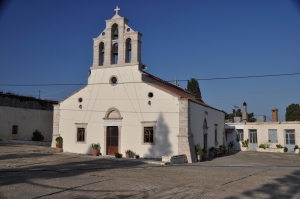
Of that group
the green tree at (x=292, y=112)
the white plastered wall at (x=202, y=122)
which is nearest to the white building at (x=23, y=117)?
the white plastered wall at (x=202, y=122)

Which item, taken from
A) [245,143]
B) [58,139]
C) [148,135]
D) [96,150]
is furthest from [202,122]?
[245,143]

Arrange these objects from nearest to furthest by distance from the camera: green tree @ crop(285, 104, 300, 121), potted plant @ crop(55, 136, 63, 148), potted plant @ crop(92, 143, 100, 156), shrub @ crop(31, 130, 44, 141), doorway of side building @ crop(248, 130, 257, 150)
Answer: potted plant @ crop(92, 143, 100, 156) < potted plant @ crop(55, 136, 63, 148) < shrub @ crop(31, 130, 44, 141) < doorway of side building @ crop(248, 130, 257, 150) < green tree @ crop(285, 104, 300, 121)

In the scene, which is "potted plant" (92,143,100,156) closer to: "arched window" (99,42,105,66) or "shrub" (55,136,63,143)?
"shrub" (55,136,63,143)

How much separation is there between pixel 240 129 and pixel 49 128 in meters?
22.0

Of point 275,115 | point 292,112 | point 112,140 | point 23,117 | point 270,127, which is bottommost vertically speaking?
point 112,140

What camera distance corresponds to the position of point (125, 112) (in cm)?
2159

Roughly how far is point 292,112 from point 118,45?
168 ft

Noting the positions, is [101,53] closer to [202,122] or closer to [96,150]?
[96,150]

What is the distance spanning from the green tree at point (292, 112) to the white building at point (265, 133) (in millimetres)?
27334

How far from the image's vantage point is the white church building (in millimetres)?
19969

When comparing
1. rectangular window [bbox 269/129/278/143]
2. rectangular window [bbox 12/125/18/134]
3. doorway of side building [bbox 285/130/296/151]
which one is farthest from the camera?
rectangular window [bbox 269/129/278/143]

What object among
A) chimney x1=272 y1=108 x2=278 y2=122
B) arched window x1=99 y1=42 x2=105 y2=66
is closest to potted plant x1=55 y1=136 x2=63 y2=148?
arched window x1=99 y1=42 x2=105 y2=66

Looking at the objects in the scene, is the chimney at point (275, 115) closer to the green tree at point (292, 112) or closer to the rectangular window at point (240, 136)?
the rectangular window at point (240, 136)

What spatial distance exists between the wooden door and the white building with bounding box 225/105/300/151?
19.0 m
